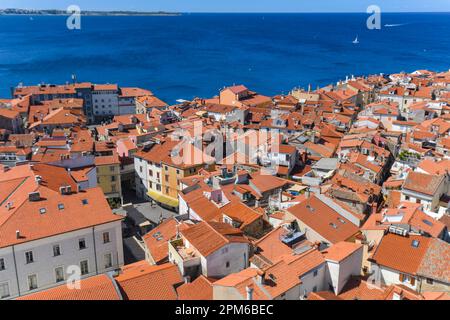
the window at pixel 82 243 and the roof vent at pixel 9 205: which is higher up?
the roof vent at pixel 9 205

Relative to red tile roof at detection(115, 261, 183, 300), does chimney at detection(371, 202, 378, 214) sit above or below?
below

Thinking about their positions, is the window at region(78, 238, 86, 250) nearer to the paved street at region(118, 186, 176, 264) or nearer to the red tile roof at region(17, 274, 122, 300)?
the paved street at region(118, 186, 176, 264)

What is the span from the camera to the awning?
4147cm

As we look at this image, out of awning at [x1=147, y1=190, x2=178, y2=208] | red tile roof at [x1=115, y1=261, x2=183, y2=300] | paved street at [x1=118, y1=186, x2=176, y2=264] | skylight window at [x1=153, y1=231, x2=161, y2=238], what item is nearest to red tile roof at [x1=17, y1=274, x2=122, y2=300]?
red tile roof at [x1=115, y1=261, x2=183, y2=300]

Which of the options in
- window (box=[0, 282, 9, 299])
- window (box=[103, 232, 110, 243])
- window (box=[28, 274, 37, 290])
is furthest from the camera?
window (box=[103, 232, 110, 243])

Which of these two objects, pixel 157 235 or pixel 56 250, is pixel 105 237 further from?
pixel 157 235

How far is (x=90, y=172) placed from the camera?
119ft

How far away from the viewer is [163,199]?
1667 inches

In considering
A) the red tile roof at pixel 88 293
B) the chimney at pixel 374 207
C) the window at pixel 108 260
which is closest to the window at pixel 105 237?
the window at pixel 108 260

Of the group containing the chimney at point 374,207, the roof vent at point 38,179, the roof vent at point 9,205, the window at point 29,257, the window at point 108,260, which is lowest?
the window at point 108,260

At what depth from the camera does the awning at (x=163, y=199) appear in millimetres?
41469

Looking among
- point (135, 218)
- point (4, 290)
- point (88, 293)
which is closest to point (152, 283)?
point (88, 293)

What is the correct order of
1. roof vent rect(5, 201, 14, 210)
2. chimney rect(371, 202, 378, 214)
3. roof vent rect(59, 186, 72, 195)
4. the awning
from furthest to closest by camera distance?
1. the awning
2. chimney rect(371, 202, 378, 214)
3. roof vent rect(59, 186, 72, 195)
4. roof vent rect(5, 201, 14, 210)

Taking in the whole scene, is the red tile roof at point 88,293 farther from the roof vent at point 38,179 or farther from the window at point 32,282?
the roof vent at point 38,179
